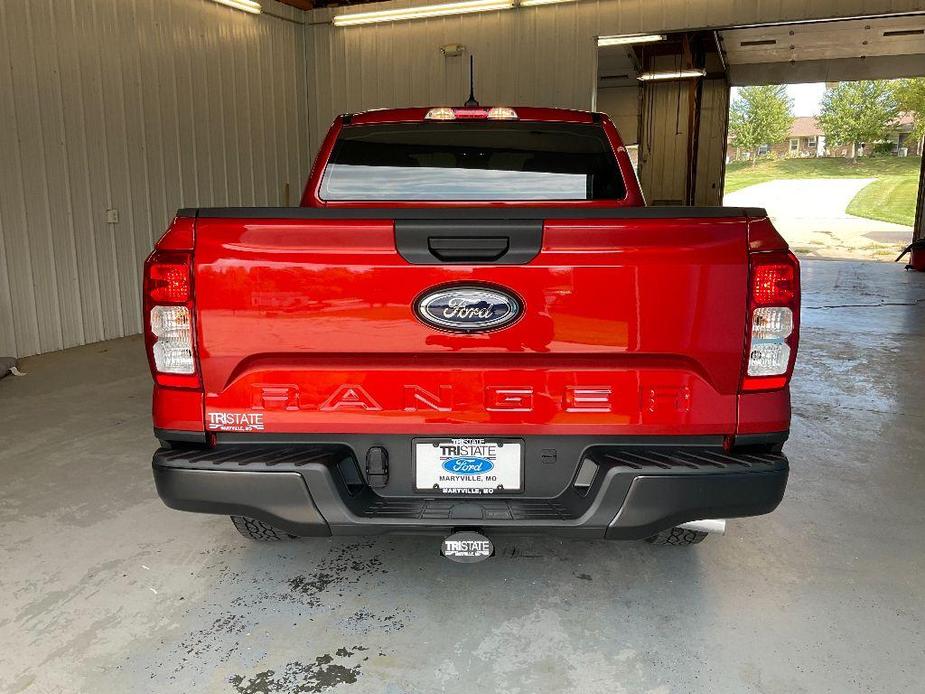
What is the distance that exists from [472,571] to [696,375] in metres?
1.16

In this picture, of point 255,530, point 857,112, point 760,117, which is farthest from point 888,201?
point 255,530

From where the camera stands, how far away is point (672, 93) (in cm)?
1934

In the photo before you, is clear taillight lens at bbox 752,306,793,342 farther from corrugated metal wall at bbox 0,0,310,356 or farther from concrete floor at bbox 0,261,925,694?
corrugated metal wall at bbox 0,0,310,356

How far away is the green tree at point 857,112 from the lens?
1474 inches

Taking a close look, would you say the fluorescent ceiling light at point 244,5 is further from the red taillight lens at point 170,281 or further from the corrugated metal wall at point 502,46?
the red taillight lens at point 170,281

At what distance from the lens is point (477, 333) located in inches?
74.3

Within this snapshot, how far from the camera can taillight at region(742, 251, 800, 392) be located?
6.07ft

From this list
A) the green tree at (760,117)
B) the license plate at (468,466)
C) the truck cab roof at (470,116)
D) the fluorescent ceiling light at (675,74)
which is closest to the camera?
the license plate at (468,466)

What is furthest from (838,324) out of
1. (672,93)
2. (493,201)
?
(672,93)

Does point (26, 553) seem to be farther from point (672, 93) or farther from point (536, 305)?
point (672, 93)

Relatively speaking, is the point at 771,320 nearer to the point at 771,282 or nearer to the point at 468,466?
the point at 771,282

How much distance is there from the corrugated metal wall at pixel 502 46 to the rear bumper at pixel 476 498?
301 inches

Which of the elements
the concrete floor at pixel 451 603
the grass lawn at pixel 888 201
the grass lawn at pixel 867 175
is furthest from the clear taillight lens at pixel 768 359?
the grass lawn at pixel 867 175

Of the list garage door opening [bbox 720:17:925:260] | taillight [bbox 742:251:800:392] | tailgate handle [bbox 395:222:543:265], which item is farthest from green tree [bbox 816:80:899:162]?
tailgate handle [bbox 395:222:543:265]
